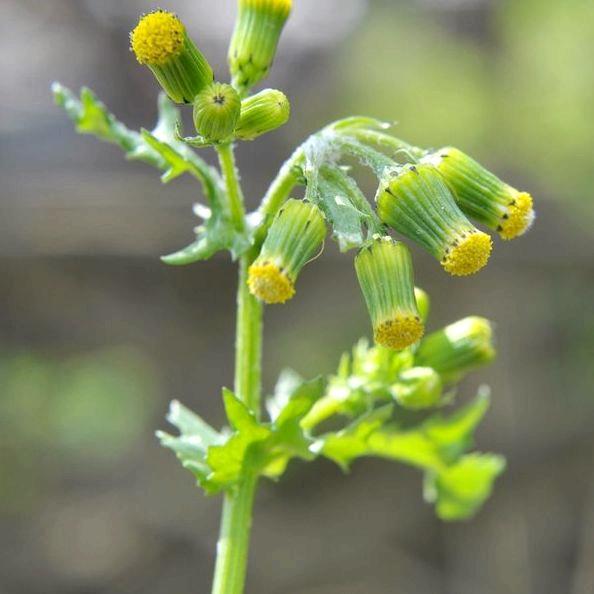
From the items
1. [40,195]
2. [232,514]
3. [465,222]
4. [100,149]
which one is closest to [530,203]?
[465,222]

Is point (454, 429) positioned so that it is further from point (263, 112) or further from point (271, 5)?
point (271, 5)

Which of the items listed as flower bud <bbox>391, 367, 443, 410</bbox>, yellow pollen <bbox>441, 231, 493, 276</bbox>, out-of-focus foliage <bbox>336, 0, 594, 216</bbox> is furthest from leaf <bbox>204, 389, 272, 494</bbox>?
out-of-focus foliage <bbox>336, 0, 594, 216</bbox>

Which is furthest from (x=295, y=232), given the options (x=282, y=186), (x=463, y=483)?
(x=463, y=483)

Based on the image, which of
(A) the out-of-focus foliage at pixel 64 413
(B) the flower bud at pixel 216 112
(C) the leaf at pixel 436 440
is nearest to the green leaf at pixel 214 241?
(B) the flower bud at pixel 216 112

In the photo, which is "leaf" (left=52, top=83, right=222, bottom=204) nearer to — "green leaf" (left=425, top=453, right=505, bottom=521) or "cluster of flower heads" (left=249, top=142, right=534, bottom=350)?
"cluster of flower heads" (left=249, top=142, right=534, bottom=350)

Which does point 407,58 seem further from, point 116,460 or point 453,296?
point 116,460
